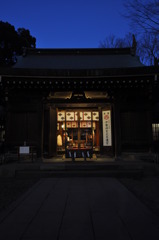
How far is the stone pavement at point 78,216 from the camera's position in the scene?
2.42 m

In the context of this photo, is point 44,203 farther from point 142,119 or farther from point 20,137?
point 142,119

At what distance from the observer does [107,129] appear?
9086mm

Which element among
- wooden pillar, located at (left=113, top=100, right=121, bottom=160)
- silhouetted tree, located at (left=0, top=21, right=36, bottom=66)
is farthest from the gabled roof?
silhouetted tree, located at (left=0, top=21, right=36, bottom=66)

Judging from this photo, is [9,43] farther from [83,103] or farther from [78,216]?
[78,216]

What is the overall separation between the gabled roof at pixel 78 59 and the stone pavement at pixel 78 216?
28.2 feet

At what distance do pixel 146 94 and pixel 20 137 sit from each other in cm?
702

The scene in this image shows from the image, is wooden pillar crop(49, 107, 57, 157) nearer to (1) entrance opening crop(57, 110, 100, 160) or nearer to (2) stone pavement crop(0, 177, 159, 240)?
(1) entrance opening crop(57, 110, 100, 160)

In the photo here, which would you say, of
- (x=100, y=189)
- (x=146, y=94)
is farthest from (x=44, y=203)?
(x=146, y=94)

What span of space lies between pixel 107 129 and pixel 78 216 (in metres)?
6.42

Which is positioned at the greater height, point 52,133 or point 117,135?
point 52,133

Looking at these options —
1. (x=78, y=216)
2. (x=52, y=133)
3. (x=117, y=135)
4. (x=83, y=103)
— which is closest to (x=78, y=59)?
(x=83, y=103)

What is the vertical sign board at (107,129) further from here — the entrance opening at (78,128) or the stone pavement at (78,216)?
the stone pavement at (78,216)

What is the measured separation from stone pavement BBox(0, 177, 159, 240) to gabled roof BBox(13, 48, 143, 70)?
859 centimetres

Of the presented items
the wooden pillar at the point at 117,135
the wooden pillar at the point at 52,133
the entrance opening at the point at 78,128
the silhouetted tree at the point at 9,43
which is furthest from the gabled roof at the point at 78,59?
the silhouetted tree at the point at 9,43
